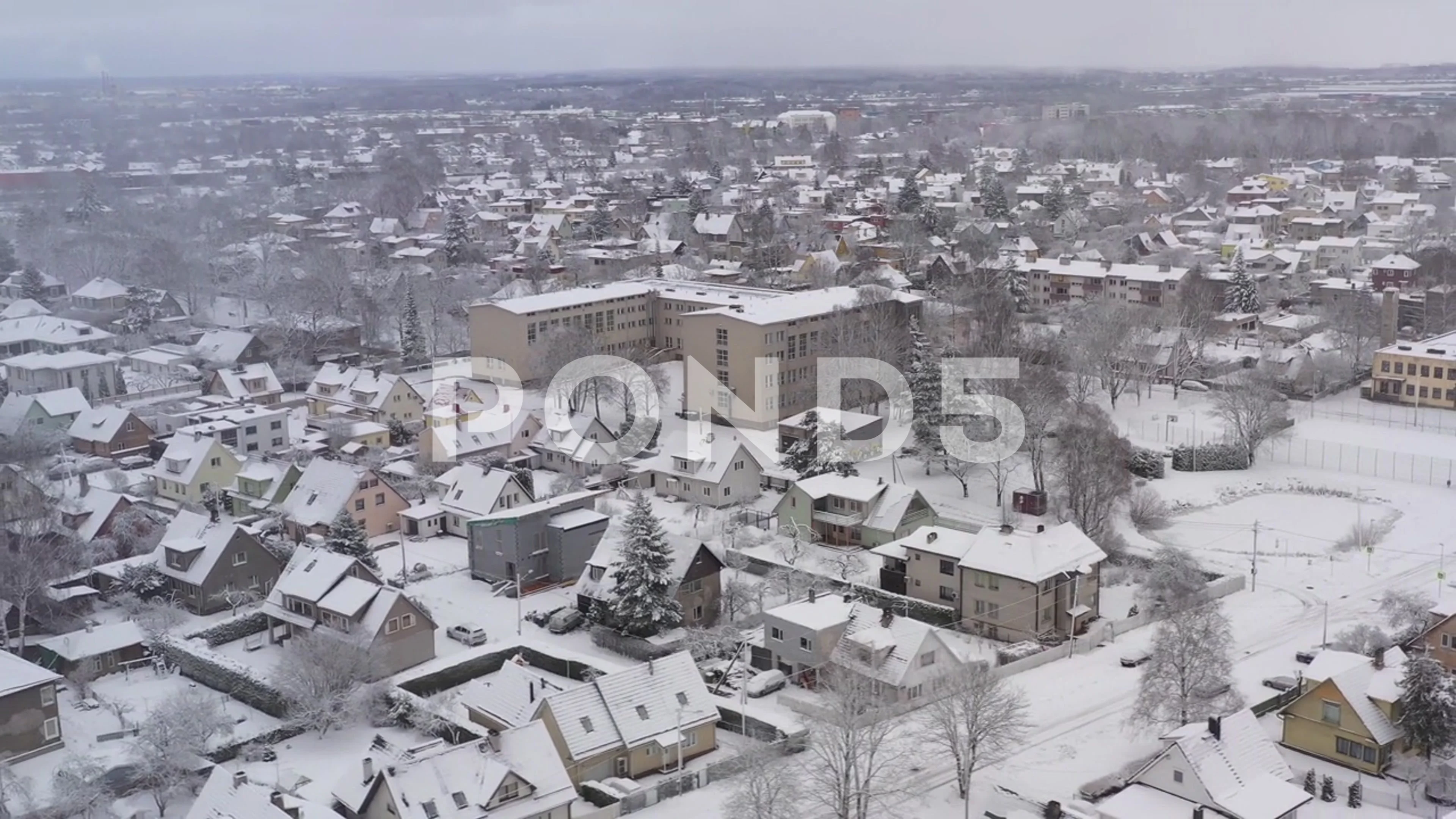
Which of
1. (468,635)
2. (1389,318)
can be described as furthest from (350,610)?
(1389,318)

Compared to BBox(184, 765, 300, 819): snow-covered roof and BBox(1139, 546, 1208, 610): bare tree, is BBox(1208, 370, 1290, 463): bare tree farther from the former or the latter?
BBox(184, 765, 300, 819): snow-covered roof

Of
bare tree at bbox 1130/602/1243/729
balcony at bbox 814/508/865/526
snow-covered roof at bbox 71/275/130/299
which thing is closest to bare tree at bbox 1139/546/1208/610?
bare tree at bbox 1130/602/1243/729

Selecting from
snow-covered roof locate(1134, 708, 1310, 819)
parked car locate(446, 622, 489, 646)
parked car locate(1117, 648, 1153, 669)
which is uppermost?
snow-covered roof locate(1134, 708, 1310, 819)

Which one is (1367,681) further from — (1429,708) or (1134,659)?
(1134,659)

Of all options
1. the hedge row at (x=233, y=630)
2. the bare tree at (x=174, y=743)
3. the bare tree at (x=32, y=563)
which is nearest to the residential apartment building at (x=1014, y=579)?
the hedge row at (x=233, y=630)

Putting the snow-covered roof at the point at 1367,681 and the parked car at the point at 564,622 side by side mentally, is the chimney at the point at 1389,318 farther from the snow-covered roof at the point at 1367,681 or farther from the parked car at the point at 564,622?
the parked car at the point at 564,622

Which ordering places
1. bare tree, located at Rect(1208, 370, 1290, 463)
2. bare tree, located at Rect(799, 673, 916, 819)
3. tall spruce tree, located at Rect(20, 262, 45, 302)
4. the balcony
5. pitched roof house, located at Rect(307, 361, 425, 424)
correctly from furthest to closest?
tall spruce tree, located at Rect(20, 262, 45, 302), pitched roof house, located at Rect(307, 361, 425, 424), bare tree, located at Rect(1208, 370, 1290, 463), the balcony, bare tree, located at Rect(799, 673, 916, 819)
